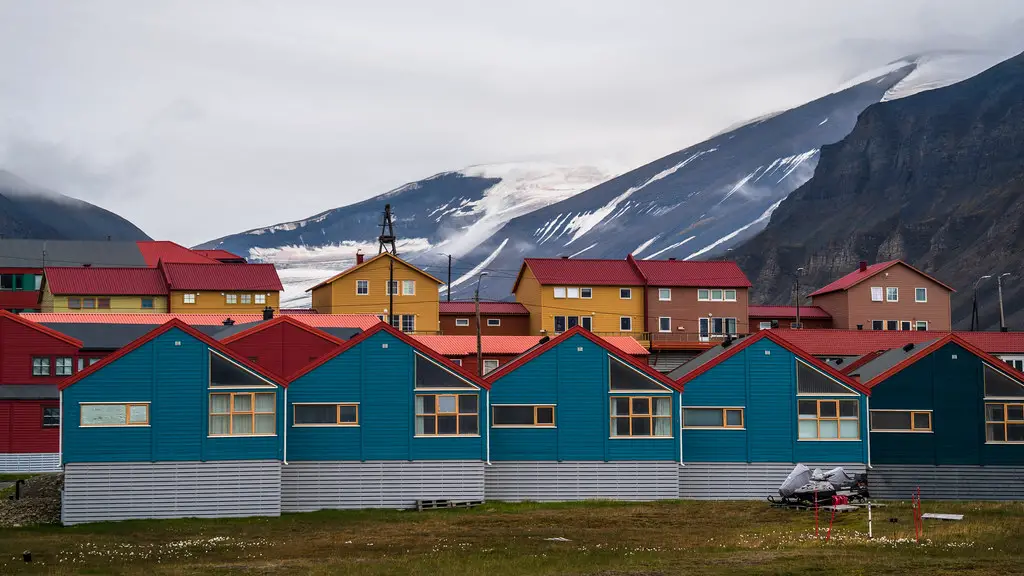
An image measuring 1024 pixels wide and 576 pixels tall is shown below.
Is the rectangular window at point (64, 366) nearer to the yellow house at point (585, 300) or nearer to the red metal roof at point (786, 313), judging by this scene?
the yellow house at point (585, 300)

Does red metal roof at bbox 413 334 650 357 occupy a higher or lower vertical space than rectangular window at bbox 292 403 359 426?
higher

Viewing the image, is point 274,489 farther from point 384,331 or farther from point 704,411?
point 704,411

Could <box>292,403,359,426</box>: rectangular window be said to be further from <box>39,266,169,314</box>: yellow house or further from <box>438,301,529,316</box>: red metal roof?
<box>39,266,169,314</box>: yellow house

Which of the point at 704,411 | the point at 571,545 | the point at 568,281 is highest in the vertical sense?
the point at 568,281

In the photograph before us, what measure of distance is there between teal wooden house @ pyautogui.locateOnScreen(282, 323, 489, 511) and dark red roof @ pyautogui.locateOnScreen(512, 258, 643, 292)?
60.9 metres

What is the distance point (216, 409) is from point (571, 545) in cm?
1894

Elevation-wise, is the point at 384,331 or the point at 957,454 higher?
the point at 384,331

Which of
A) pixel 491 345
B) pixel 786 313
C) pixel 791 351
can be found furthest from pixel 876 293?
pixel 791 351

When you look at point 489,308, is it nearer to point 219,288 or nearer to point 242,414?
point 219,288

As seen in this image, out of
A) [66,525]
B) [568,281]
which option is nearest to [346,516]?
[66,525]

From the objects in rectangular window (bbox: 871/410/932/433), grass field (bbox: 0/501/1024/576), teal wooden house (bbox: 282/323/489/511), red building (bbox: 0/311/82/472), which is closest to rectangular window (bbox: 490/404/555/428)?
teal wooden house (bbox: 282/323/489/511)

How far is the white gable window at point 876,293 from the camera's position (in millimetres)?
133125

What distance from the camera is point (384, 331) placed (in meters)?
60.0

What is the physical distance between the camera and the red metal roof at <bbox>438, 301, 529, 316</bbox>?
4862 inches
